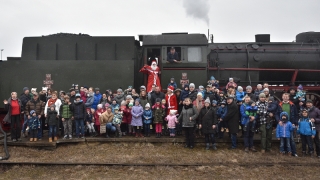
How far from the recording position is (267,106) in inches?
289

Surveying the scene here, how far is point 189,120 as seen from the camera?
24.6 ft

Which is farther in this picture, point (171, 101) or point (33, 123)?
point (171, 101)

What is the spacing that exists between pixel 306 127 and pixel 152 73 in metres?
Result: 4.91

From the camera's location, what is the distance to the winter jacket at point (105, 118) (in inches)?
319

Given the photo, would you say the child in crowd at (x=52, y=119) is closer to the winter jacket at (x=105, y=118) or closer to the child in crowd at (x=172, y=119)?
the winter jacket at (x=105, y=118)

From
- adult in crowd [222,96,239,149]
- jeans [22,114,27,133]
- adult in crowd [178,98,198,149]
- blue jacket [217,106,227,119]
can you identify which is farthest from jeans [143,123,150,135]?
jeans [22,114,27,133]

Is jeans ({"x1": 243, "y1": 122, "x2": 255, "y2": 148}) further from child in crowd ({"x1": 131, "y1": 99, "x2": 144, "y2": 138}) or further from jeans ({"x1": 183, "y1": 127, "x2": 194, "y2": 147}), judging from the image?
child in crowd ({"x1": 131, "y1": 99, "x2": 144, "y2": 138})

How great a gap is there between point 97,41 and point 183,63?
3446 millimetres

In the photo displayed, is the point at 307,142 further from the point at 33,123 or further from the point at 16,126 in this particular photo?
the point at 16,126

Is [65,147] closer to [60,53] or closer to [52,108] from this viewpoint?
[52,108]

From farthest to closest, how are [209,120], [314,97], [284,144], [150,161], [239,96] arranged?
[314,97] < [239,96] < [209,120] < [284,144] < [150,161]

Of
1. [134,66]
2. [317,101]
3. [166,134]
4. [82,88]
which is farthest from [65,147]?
[317,101]

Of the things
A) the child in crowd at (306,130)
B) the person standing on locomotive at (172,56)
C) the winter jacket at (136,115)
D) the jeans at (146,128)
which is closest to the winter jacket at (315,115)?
the child in crowd at (306,130)

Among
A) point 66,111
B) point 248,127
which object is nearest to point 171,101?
point 248,127
